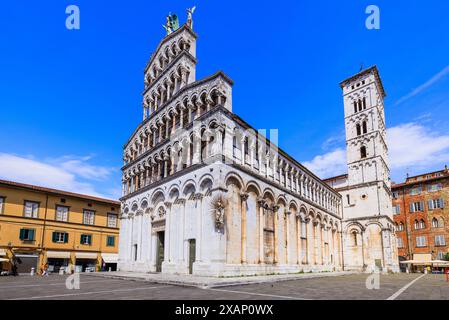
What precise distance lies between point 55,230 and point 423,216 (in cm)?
5376

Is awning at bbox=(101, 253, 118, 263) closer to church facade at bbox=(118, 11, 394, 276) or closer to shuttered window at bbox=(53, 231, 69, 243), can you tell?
shuttered window at bbox=(53, 231, 69, 243)

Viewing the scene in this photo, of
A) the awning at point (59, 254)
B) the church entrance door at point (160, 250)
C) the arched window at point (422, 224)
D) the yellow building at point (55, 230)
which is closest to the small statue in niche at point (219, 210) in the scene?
the church entrance door at point (160, 250)

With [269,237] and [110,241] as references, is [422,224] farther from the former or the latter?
[110,241]

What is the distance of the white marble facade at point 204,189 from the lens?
22.1 m

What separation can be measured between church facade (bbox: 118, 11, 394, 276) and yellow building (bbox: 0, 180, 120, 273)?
9.68 metres

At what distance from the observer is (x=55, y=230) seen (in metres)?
38.1

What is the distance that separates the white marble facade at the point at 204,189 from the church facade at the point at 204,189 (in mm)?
84

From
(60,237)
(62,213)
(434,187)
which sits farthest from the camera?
(434,187)

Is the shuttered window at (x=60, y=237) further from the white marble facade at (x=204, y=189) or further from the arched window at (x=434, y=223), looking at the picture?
the arched window at (x=434, y=223)

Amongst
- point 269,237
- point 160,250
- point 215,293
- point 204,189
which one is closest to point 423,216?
point 269,237

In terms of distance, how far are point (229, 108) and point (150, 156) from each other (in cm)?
1096
